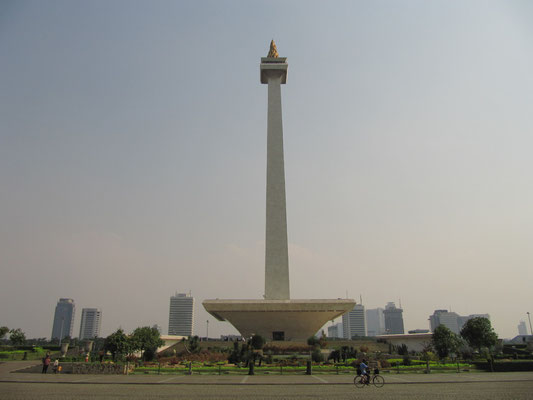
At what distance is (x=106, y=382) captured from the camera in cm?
1645

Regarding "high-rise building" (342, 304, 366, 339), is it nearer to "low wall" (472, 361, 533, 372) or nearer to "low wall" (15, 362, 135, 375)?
"low wall" (472, 361, 533, 372)

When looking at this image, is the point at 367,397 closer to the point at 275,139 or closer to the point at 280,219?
the point at 280,219

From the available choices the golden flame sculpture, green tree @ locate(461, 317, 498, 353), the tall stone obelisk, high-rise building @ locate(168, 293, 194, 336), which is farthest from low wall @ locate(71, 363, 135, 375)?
high-rise building @ locate(168, 293, 194, 336)

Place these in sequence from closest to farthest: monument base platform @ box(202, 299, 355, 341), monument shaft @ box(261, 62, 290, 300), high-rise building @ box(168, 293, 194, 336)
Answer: monument base platform @ box(202, 299, 355, 341) → monument shaft @ box(261, 62, 290, 300) → high-rise building @ box(168, 293, 194, 336)

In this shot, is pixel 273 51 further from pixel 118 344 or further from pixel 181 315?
pixel 181 315

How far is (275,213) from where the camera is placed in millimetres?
42812

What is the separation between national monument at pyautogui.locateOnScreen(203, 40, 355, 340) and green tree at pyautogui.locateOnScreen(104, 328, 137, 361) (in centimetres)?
1015

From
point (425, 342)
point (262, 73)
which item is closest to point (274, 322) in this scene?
point (425, 342)

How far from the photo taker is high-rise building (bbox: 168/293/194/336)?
17362cm

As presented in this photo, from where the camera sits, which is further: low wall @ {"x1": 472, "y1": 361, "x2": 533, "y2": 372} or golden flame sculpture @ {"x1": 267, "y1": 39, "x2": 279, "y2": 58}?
golden flame sculpture @ {"x1": 267, "y1": 39, "x2": 279, "y2": 58}

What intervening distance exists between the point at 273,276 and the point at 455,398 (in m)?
30.0

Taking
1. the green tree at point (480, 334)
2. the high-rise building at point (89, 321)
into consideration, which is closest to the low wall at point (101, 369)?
the green tree at point (480, 334)

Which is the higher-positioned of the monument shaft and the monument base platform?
the monument shaft

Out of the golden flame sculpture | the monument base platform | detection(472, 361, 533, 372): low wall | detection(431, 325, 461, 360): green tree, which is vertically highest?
the golden flame sculpture
